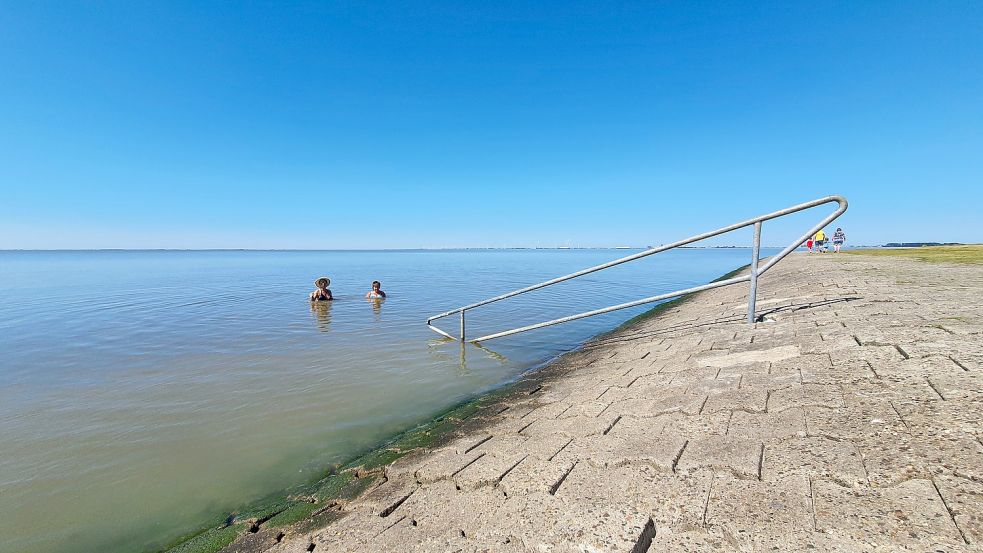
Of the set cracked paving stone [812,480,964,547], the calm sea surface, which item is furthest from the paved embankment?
the calm sea surface

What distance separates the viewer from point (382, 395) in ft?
20.9

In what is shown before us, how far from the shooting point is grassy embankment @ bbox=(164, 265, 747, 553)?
9.62ft

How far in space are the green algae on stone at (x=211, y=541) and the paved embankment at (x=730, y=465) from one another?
0.60 feet

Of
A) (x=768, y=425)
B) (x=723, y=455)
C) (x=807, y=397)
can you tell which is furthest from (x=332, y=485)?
(x=807, y=397)

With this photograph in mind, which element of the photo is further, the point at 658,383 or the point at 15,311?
the point at 15,311

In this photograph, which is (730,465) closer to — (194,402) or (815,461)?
(815,461)

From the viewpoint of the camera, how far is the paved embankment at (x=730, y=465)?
5.97ft

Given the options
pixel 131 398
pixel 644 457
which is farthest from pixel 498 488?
pixel 131 398

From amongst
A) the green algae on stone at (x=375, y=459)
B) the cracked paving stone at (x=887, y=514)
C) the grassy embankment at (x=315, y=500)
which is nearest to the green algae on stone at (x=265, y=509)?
the grassy embankment at (x=315, y=500)

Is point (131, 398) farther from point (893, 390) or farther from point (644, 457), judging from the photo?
point (893, 390)

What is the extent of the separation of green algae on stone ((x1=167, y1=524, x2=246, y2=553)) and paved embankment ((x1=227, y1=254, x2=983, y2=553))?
0.60 ft

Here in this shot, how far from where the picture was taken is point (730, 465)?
93.4 inches

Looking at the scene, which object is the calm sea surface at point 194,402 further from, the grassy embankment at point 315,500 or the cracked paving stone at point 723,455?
the cracked paving stone at point 723,455

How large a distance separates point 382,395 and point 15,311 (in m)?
19.9
